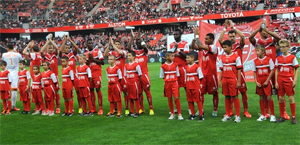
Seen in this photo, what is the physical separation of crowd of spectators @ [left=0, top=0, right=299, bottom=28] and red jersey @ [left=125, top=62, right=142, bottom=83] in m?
34.6

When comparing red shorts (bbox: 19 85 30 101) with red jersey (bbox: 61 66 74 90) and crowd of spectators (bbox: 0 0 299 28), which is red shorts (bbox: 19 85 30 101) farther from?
crowd of spectators (bbox: 0 0 299 28)

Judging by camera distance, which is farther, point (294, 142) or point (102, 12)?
point (102, 12)

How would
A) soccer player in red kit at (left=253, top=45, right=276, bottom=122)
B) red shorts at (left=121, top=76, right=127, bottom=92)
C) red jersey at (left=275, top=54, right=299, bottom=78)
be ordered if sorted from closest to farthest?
1. red jersey at (left=275, top=54, right=299, bottom=78)
2. soccer player in red kit at (left=253, top=45, right=276, bottom=122)
3. red shorts at (left=121, top=76, right=127, bottom=92)

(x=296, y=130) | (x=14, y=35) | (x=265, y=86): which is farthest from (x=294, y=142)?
(x=14, y=35)

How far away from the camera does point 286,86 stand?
741 cm

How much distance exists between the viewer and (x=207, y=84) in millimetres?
8703

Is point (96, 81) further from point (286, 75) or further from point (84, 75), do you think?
point (286, 75)

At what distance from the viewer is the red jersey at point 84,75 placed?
31.2 feet

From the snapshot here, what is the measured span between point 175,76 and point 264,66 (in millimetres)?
2204

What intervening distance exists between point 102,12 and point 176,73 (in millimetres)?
49744

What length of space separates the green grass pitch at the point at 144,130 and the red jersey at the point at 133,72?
1066 mm

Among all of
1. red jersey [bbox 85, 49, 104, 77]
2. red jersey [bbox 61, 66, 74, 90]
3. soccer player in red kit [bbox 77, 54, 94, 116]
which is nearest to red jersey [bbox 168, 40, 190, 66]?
red jersey [bbox 85, 49, 104, 77]

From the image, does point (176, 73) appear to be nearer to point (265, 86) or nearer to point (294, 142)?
point (265, 86)

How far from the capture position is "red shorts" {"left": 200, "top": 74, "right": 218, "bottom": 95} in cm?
861
